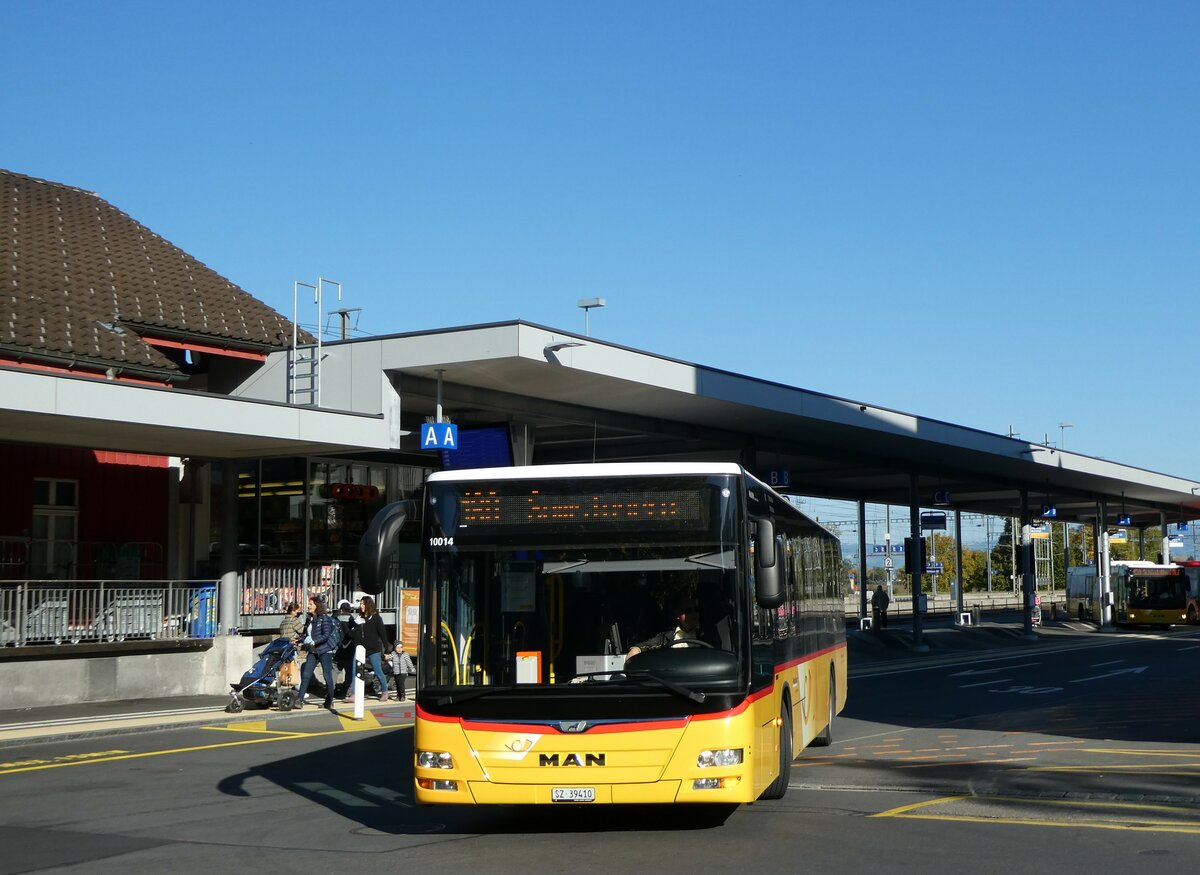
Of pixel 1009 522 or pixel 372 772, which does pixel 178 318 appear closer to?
pixel 372 772

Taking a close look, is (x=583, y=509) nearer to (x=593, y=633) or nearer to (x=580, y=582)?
(x=580, y=582)

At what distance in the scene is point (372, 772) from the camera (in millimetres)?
14250

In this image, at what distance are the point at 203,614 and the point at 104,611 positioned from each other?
2.43 metres

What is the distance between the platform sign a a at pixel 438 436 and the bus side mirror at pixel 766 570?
16960 millimetres

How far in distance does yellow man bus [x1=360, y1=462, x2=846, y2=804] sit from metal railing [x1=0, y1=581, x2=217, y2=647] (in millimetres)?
15098

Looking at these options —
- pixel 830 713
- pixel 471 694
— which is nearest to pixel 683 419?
pixel 830 713

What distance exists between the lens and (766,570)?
30.8 feet

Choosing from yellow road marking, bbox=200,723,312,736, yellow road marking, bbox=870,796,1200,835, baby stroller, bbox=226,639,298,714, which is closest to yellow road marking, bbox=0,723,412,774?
yellow road marking, bbox=200,723,312,736

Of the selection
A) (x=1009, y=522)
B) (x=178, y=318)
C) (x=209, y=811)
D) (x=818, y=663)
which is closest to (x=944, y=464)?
(x=178, y=318)

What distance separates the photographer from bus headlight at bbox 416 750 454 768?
30.4ft

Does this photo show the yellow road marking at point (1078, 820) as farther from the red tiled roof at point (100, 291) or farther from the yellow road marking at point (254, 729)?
the red tiled roof at point (100, 291)

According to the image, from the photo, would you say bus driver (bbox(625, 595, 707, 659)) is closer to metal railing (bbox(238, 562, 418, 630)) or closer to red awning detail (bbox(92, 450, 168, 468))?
metal railing (bbox(238, 562, 418, 630))

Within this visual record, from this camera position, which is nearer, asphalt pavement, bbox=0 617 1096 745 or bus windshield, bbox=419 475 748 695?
bus windshield, bbox=419 475 748 695

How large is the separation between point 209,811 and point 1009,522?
381ft
